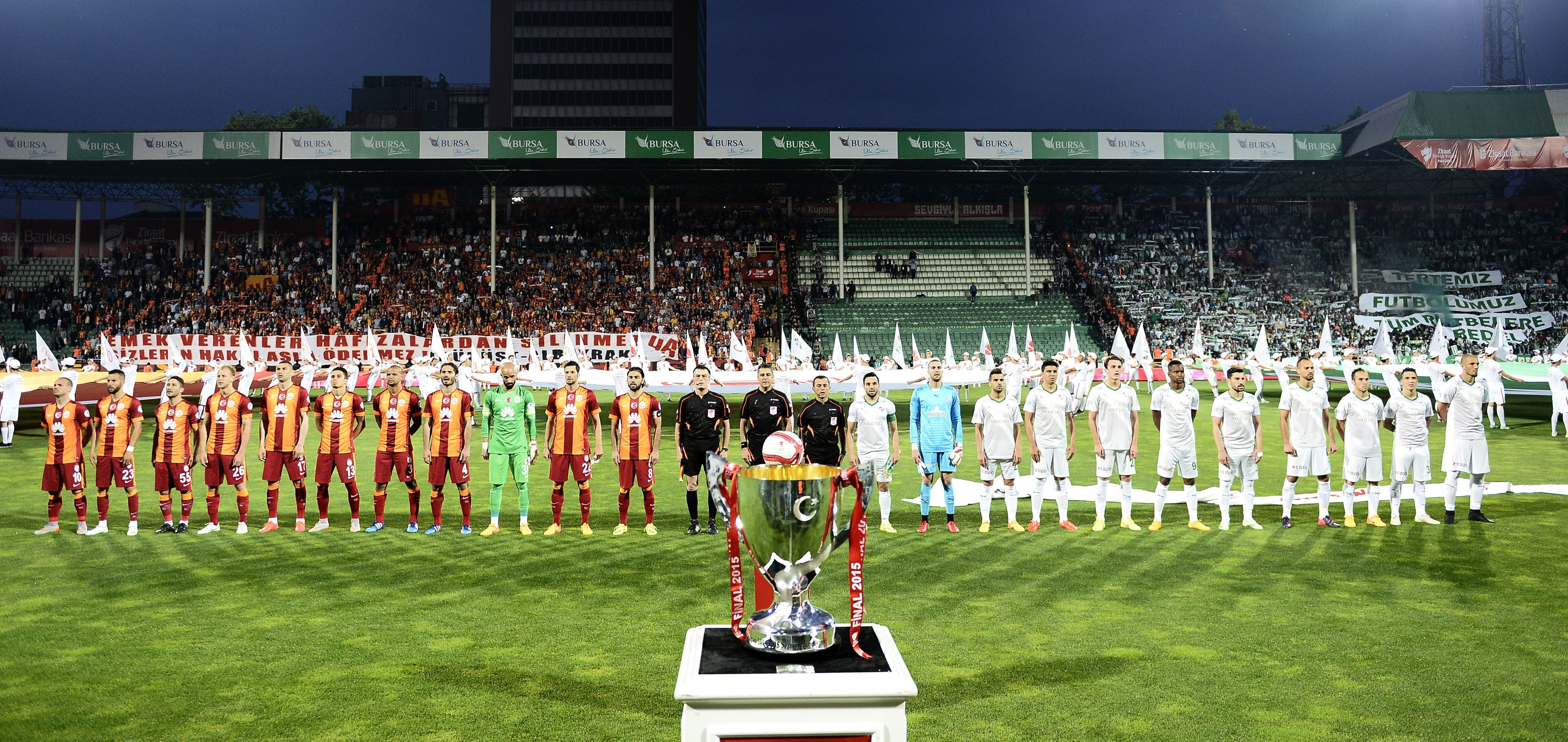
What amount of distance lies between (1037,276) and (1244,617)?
41408 millimetres

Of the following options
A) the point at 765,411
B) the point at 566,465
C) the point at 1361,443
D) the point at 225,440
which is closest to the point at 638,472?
the point at 566,465

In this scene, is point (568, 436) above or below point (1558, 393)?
below

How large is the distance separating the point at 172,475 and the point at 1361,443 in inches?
499

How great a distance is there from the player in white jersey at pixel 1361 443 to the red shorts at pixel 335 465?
10.5m

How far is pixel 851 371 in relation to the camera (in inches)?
952

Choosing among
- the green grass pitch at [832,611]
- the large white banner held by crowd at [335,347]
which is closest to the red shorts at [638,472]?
the green grass pitch at [832,611]

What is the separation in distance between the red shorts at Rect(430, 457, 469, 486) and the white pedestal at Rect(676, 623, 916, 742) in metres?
7.52

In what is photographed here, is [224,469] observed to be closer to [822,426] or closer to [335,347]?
[822,426]

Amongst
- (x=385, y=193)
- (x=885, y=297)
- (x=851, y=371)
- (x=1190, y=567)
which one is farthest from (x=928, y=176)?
(x=1190, y=567)

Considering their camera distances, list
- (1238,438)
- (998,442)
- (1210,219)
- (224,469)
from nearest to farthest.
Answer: (1238,438) → (224,469) → (998,442) → (1210,219)

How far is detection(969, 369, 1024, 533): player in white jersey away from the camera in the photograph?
10.1m

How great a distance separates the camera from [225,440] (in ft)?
32.7

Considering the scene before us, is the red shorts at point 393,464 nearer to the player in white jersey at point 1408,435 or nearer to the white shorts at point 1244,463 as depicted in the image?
the white shorts at point 1244,463

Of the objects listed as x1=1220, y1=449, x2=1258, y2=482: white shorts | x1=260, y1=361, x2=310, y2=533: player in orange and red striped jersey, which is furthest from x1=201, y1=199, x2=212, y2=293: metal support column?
x1=1220, y1=449, x2=1258, y2=482: white shorts
